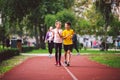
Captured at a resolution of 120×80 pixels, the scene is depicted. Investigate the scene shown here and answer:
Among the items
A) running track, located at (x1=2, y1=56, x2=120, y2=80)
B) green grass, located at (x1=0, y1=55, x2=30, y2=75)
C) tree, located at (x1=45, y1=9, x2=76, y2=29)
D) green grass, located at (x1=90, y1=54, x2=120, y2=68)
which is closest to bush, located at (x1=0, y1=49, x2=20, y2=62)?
green grass, located at (x1=0, y1=55, x2=30, y2=75)

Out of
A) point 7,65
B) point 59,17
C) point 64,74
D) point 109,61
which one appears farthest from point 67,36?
point 59,17

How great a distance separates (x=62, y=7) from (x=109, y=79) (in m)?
50.5

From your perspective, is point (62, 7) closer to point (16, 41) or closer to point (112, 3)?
point (16, 41)

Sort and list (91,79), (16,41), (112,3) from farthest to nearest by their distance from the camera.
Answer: (16,41)
(112,3)
(91,79)

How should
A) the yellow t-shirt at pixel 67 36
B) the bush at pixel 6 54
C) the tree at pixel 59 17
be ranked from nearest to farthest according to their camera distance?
the yellow t-shirt at pixel 67 36 < the bush at pixel 6 54 < the tree at pixel 59 17

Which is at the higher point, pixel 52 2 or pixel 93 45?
pixel 52 2

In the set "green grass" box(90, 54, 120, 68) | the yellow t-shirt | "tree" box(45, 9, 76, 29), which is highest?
"tree" box(45, 9, 76, 29)

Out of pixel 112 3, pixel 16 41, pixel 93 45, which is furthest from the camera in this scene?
pixel 93 45

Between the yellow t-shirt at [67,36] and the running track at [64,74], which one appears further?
the yellow t-shirt at [67,36]

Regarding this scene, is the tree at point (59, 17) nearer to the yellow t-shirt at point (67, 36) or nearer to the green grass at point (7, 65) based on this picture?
the green grass at point (7, 65)

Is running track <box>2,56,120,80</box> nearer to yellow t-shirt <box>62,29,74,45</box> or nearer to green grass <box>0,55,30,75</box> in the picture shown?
green grass <box>0,55,30,75</box>

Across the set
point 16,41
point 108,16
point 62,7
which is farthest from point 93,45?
point 108,16

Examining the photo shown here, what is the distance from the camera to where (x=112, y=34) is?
5844 cm

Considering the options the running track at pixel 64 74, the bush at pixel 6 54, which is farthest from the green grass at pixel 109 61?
the bush at pixel 6 54
